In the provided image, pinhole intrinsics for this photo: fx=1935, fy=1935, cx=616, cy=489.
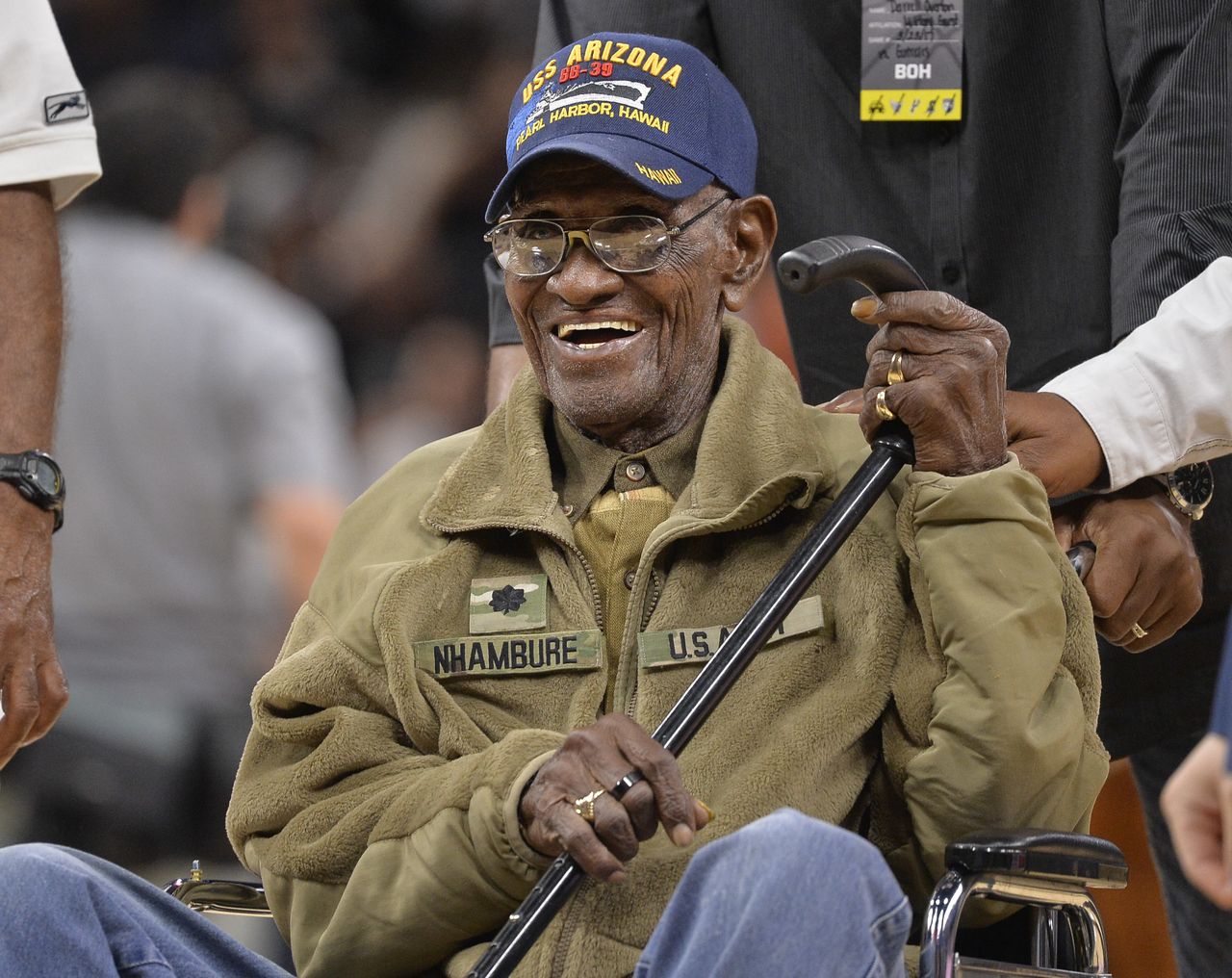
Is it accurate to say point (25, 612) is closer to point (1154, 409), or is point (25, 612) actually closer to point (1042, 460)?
point (1042, 460)

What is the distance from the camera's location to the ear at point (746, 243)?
236cm

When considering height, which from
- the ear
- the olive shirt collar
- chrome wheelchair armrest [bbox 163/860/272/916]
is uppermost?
the ear

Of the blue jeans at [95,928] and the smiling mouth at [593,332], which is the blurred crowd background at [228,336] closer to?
the smiling mouth at [593,332]

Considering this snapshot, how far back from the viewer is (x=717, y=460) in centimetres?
219

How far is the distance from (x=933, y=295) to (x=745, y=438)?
293 mm

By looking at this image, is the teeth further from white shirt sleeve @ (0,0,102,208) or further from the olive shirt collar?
white shirt sleeve @ (0,0,102,208)

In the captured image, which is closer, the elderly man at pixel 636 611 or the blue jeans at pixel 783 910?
the blue jeans at pixel 783 910

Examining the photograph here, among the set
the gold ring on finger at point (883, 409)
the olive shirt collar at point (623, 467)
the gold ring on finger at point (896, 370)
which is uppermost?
the gold ring on finger at point (896, 370)

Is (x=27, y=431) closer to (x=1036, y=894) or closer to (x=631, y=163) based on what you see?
(x=631, y=163)

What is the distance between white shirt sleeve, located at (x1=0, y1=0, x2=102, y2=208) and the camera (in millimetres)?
2537

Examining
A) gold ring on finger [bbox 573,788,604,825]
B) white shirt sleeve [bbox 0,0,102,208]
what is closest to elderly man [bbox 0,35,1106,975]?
gold ring on finger [bbox 573,788,604,825]

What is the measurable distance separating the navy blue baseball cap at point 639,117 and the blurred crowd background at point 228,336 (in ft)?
6.63

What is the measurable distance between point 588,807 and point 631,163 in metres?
0.77

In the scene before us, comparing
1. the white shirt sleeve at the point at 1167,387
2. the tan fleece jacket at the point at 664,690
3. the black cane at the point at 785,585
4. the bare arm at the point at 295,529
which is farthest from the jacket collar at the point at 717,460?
the bare arm at the point at 295,529
